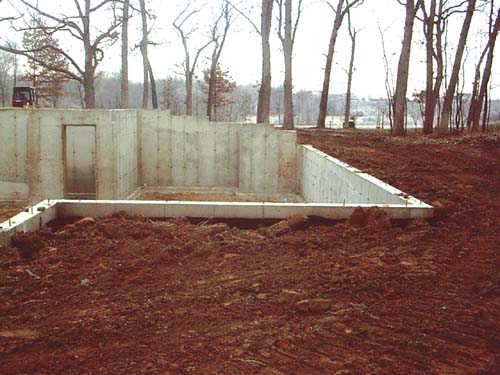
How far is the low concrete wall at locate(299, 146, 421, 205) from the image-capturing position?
8547 millimetres

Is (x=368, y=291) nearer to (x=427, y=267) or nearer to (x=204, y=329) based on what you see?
(x=427, y=267)

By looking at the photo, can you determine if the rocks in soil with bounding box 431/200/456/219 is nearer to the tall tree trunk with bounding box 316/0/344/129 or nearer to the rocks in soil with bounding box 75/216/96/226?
the rocks in soil with bounding box 75/216/96/226

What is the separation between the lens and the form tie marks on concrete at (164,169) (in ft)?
24.1

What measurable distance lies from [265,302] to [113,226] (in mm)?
2803

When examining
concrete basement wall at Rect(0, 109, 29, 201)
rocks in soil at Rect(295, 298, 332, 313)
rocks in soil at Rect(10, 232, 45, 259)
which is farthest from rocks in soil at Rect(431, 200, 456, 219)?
concrete basement wall at Rect(0, 109, 29, 201)

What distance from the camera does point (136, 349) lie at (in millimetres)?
3443

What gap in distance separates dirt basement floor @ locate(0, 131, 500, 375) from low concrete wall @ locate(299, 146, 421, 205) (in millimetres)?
1334

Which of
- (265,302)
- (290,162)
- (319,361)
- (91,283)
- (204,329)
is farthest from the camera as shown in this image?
(290,162)

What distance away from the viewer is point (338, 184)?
1176cm

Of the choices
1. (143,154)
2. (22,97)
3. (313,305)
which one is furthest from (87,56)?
(313,305)

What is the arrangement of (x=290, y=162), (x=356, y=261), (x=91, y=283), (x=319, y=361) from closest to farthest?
(x=319, y=361), (x=91, y=283), (x=356, y=261), (x=290, y=162)

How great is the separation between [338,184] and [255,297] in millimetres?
7738

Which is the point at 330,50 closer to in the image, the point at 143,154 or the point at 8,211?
the point at 143,154

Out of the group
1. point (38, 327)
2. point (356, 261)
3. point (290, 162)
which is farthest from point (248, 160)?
point (38, 327)
